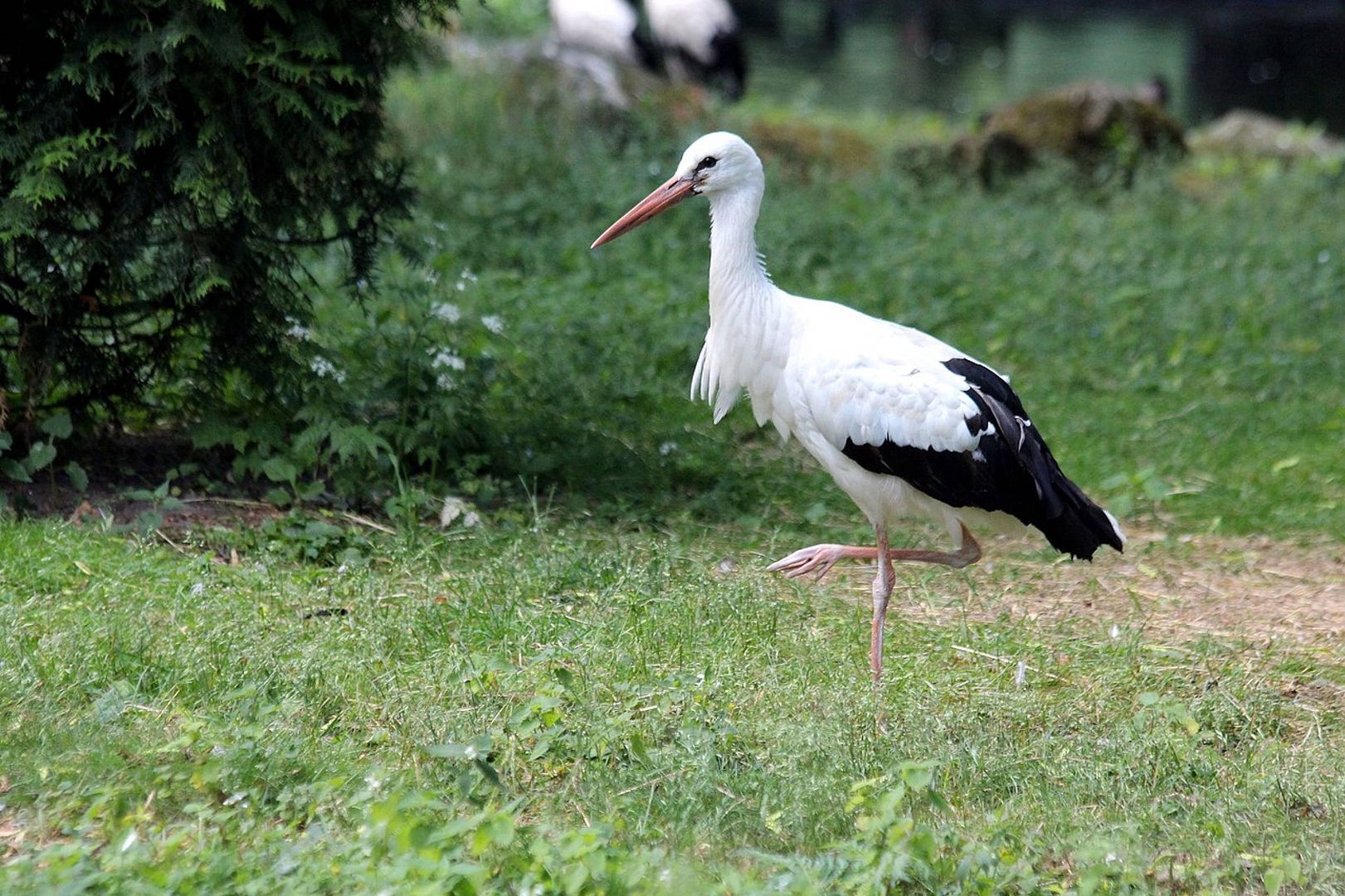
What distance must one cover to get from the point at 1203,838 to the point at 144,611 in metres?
2.76

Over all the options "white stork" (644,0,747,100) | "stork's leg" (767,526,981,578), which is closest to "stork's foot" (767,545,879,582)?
"stork's leg" (767,526,981,578)

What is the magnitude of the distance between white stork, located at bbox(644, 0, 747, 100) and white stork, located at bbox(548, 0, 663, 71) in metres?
0.24

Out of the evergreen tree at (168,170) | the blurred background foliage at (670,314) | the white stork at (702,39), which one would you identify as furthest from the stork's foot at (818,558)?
the white stork at (702,39)

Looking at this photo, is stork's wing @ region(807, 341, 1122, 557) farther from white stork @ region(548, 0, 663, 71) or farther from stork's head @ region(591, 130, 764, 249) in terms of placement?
white stork @ region(548, 0, 663, 71)

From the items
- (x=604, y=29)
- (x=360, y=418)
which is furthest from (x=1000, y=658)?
(x=604, y=29)

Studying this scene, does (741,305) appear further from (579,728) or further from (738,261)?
(579,728)

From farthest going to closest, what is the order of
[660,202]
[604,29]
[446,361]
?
[604,29]
[446,361]
[660,202]

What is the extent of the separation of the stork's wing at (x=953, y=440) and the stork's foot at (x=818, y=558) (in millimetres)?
253

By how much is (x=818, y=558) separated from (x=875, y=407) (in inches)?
18.9

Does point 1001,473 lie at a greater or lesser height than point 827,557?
greater

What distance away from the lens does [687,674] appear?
13.5 feet

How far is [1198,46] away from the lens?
79.2 ft

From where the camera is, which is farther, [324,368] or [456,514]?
[324,368]

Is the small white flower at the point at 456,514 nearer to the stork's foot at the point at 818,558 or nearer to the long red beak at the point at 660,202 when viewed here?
the long red beak at the point at 660,202
